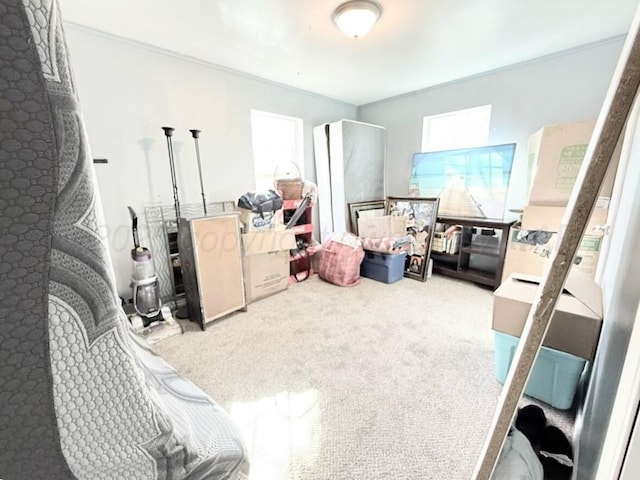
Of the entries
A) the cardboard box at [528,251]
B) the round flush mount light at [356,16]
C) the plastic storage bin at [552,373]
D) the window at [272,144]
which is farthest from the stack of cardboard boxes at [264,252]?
the cardboard box at [528,251]

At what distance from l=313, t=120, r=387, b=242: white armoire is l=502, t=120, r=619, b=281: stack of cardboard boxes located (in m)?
1.85

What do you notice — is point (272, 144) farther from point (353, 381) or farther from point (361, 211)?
point (353, 381)

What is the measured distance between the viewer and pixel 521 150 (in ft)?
9.87

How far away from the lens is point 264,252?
2869mm

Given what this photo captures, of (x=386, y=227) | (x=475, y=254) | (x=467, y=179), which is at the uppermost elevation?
(x=467, y=179)

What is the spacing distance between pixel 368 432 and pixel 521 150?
3.16m

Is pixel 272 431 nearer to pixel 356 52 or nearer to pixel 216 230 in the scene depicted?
pixel 216 230

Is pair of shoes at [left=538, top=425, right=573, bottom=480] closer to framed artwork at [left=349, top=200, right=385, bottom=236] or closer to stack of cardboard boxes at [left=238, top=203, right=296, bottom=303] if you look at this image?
stack of cardboard boxes at [left=238, top=203, right=296, bottom=303]

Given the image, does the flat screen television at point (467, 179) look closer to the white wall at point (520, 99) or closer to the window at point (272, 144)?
the white wall at point (520, 99)

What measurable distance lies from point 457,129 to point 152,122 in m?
3.37

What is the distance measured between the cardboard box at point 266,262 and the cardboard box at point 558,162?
2.30 m

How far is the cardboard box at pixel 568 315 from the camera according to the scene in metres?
1.32

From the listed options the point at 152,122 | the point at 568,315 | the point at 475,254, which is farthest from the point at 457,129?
the point at 152,122

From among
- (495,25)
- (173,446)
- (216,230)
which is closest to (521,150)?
(495,25)
